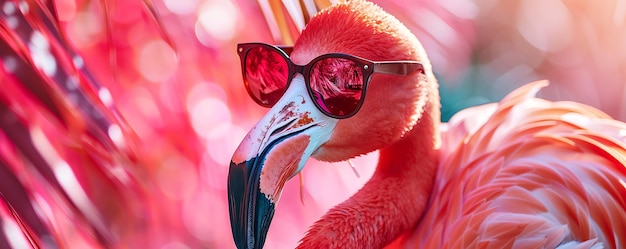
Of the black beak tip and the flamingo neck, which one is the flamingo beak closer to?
the black beak tip

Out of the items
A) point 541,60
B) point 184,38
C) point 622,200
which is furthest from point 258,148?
point 541,60

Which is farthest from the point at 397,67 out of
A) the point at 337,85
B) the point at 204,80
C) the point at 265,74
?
the point at 204,80

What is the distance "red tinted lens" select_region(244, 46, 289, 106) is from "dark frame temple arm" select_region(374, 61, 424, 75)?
5.2 inches

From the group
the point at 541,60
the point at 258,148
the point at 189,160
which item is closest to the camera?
the point at 258,148

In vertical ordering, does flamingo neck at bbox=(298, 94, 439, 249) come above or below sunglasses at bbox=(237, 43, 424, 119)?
below

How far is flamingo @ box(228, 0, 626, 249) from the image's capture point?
724mm

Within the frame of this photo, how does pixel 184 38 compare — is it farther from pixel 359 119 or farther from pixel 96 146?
pixel 359 119

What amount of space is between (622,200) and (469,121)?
36 cm

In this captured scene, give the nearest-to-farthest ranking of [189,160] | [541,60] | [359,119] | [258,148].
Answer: [258,148] < [359,119] < [189,160] < [541,60]

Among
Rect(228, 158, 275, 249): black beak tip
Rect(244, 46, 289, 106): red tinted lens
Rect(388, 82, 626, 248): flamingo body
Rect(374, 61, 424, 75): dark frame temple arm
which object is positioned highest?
Rect(244, 46, 289, 106): red tinted lens

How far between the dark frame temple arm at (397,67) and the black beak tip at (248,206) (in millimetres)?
210

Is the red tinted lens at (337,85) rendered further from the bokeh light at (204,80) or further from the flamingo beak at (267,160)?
the bokeh light at (204,80)

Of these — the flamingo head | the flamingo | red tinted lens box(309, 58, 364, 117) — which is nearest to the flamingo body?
the flamingo

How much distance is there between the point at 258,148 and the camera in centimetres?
70
